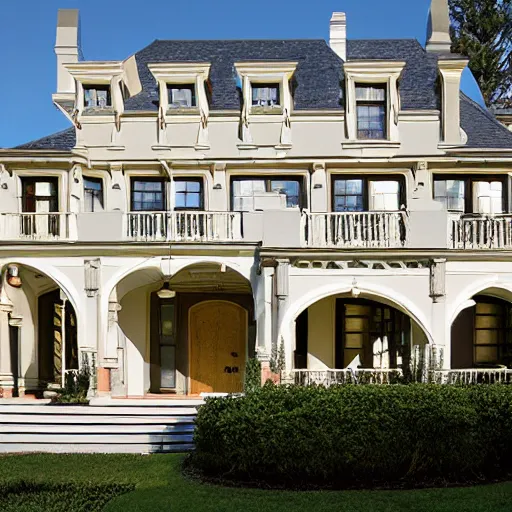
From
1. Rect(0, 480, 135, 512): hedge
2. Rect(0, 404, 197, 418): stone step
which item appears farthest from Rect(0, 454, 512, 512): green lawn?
Rect(0, 404, 197, 418): stone step

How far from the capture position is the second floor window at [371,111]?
18.2 meters

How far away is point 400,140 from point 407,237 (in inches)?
155

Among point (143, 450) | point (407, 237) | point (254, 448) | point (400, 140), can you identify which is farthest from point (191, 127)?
point (254, 448)

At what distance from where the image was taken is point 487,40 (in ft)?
116

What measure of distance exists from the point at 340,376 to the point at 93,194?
8.25 meters

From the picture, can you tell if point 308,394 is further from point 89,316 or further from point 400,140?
point 400,140

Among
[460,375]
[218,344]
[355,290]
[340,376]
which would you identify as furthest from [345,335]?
[460,375]

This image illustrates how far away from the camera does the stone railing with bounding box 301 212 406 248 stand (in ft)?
50.4

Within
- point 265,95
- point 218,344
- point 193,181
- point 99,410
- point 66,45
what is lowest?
point 99,410

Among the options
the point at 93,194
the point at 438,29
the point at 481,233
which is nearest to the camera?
the point at 481,233

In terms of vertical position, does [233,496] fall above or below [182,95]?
below

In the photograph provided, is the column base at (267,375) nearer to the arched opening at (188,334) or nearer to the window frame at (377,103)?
the arched opening at (188,334)

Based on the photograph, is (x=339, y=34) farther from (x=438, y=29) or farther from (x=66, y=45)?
(x=66, y=45)

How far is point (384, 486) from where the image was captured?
9688 mm
